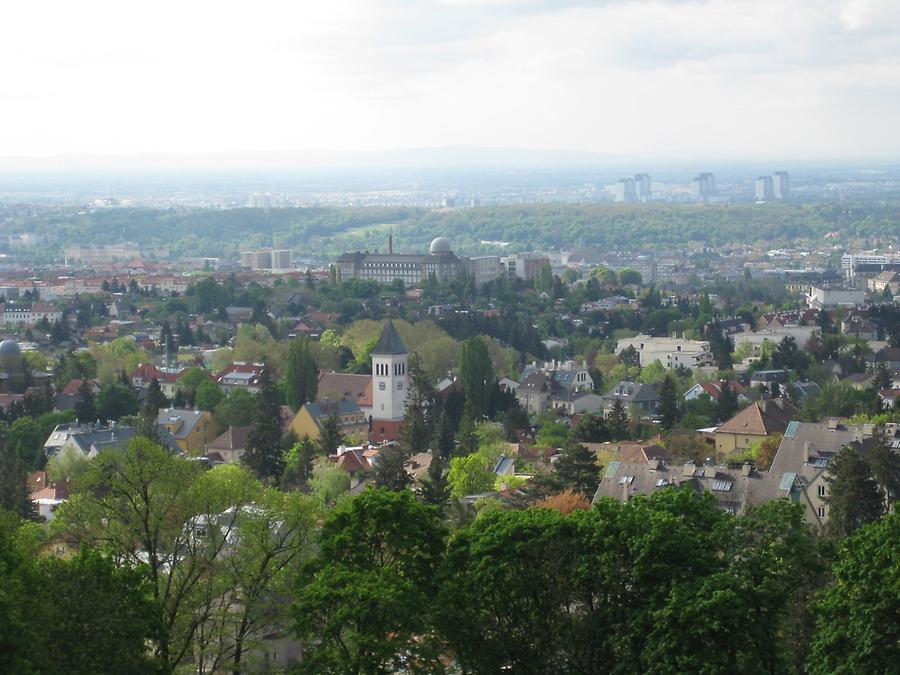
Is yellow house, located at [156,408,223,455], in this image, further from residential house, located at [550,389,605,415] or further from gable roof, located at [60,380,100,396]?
residential house, located at [550,389,605,415]

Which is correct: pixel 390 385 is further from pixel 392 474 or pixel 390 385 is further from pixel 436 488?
pixel 436 488

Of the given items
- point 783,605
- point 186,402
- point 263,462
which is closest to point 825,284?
point 186,402

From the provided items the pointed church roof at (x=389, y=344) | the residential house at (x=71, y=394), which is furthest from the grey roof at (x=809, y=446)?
the residential house at (x=71, y=394)

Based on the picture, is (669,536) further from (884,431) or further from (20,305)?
(20,305)

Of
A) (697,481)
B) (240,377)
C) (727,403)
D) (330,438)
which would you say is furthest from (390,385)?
Result: (697,481)

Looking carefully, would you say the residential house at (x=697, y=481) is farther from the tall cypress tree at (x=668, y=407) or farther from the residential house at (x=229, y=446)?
the residential house at (x=229, y=446)

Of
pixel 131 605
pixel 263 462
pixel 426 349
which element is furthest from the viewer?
pixel 426 349

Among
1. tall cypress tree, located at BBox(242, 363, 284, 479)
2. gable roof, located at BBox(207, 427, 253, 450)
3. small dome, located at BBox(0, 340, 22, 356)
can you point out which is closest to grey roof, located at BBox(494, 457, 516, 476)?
tall cypress tree, located at BBox(242, 363, 284, 479)

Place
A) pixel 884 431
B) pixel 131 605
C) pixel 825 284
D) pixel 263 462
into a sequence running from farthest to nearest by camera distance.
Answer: pixel 825 284
pixel 263 462
pixel 884 431
pixel 131 605
